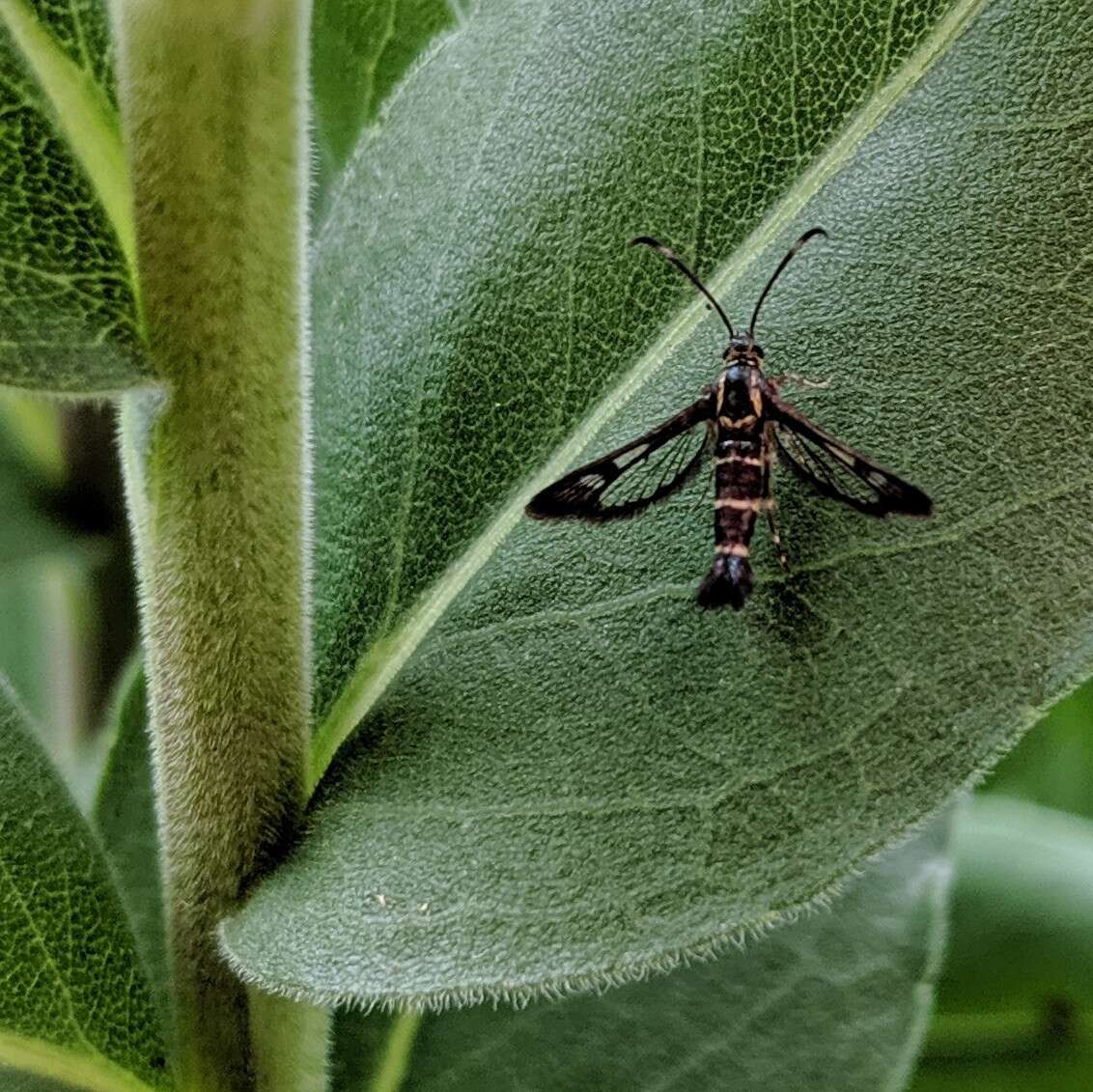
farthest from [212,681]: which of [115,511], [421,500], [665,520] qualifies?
[115,511]

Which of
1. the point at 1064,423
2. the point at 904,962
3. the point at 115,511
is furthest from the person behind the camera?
the point at 115,511

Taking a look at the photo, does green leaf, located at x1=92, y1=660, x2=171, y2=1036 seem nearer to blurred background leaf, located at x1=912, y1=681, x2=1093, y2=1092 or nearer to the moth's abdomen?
the moth's abdomen

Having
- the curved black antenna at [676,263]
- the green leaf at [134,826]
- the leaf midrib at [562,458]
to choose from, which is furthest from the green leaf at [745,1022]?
the curved black antenna at [676,263]

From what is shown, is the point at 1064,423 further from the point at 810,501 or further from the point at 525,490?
the point at 525,490

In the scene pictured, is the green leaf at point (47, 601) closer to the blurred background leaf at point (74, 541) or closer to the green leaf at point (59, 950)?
the blurred background leaf at point (74, 541)

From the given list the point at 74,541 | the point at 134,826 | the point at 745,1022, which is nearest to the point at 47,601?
the point at 74,541

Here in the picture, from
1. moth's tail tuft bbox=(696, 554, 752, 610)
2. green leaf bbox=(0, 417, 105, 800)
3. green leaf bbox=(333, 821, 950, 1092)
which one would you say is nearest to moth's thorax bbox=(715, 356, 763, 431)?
moth's tail tuft bbox=(696, 554, 752, 610)

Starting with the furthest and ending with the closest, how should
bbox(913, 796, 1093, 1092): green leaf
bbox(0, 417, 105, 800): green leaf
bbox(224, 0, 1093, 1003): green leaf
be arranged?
1. bbox(0, 417, 105, 800): green leaf
2. bbox(913, 796, 1093, 1092): green leaf
3. bbox(224, 0, 1093, 1003): green leaf

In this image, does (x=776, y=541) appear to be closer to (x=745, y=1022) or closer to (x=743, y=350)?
(x=743, y=350)
